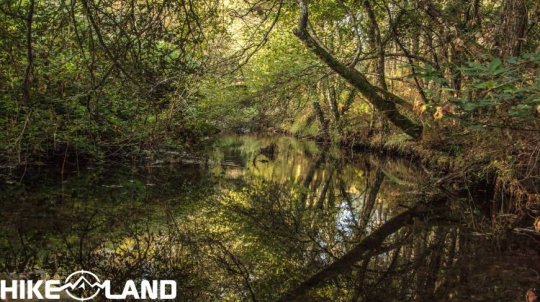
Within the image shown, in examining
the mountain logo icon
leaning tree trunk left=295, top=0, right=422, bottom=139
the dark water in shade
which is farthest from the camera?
leaning tree trunk left=295, top=0, right=422, bottom=139

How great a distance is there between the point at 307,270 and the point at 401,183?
734cm

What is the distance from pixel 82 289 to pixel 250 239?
2559 mm

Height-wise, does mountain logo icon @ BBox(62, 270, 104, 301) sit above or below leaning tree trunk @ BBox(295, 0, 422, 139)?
below

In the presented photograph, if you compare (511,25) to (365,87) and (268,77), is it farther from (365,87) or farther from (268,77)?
(268,77)

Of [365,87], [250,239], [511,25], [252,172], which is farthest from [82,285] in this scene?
[252,172]

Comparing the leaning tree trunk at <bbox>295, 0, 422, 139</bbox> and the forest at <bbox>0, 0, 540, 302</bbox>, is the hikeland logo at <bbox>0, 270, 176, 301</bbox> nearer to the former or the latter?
the forest at <bbox>0, 0, 540, 302</bbox>

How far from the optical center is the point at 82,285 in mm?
4652

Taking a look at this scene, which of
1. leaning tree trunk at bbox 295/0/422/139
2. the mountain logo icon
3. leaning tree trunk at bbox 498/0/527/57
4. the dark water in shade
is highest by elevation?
leaning tree trunk at bbox 498/0/527/57

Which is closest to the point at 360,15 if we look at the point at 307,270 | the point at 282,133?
the point at 307,270

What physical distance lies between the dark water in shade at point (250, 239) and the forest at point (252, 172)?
32mm

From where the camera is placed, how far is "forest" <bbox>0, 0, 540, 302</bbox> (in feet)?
15.1

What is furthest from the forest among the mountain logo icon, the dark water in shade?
the mountain logo icon

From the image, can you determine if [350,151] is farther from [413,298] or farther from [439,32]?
[413,298]

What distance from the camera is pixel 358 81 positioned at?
33.4ft
